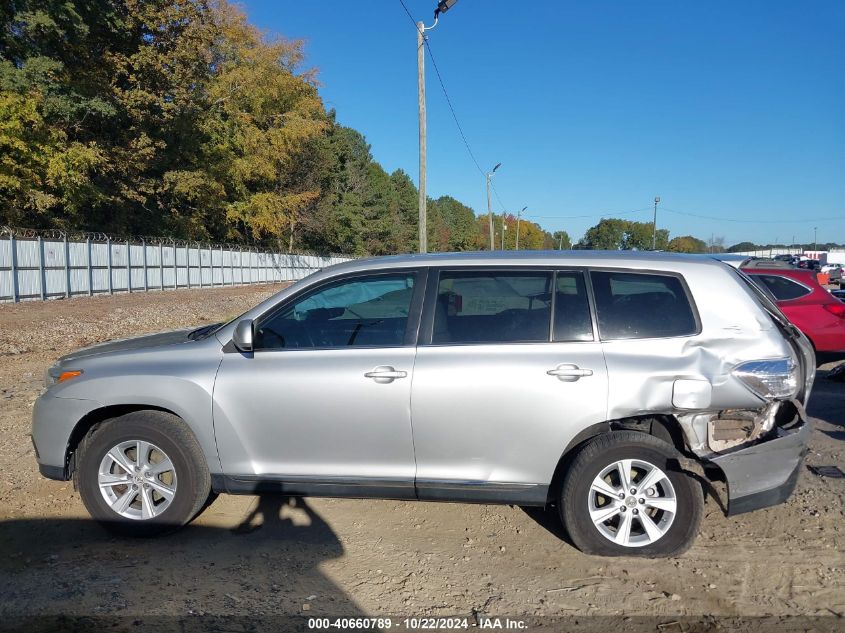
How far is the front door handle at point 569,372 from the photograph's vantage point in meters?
3.73

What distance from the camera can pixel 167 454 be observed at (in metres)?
4.03

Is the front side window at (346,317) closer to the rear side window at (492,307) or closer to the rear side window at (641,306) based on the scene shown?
the rear side window at (492,307)

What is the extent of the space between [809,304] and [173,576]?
27.9 feet

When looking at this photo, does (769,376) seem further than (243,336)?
No

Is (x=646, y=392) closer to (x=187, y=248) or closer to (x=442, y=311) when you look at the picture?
(x=442, y=311)

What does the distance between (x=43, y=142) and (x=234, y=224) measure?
2081 centimetres

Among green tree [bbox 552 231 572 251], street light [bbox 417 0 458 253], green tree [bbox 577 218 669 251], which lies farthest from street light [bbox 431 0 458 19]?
green tree [bbox 552 231 572 251]

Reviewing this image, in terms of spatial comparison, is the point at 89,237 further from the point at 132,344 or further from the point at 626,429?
the point at 626,429

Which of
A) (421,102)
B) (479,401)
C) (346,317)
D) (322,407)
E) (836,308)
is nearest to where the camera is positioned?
(479,401)

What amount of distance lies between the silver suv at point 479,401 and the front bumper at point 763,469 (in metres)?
0.01

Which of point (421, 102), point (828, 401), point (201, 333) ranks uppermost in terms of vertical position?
point (421, 102)

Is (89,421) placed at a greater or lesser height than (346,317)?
lesser

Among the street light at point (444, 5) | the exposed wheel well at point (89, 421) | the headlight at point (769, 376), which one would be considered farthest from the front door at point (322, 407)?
the street light at point (444, 5)

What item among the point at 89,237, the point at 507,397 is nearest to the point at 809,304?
the point at 507,397
